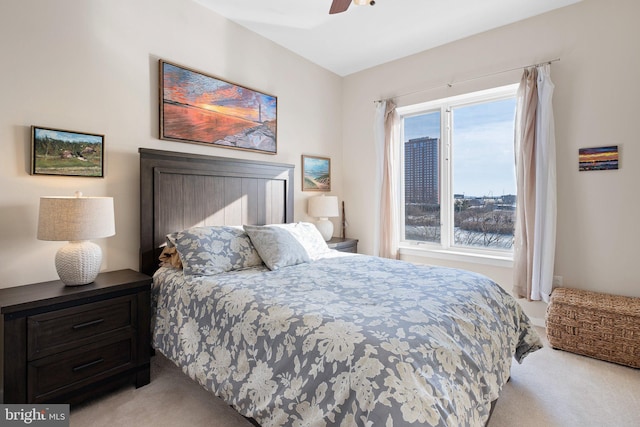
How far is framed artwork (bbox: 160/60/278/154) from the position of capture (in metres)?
2.72

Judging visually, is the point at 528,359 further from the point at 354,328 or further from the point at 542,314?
the point at 354,328

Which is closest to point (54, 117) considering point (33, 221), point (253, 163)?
point (33, 221)

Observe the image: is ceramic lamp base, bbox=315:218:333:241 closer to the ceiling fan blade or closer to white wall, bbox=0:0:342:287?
white wall, bbox=0:0:342:287

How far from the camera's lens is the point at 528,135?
302cm

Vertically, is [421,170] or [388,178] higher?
[421,170]

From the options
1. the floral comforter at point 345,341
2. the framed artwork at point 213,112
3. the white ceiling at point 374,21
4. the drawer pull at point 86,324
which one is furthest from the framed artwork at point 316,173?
the drawer pull at point 86,324

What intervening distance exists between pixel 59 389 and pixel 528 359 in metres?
3.17

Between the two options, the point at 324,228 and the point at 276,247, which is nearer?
the point at 276,247

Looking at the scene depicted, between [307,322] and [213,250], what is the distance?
1.20 meters

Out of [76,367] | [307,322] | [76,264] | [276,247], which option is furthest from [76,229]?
[307,322]

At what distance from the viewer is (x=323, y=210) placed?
3832mm

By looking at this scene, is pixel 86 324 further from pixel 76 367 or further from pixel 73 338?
pixel 76 367

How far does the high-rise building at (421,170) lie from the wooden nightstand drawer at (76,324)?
3.26m

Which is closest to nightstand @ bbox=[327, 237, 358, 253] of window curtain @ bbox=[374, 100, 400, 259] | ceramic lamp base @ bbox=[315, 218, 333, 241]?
ceramic lamp base @ bbox=[315, 218, 333, 241]
